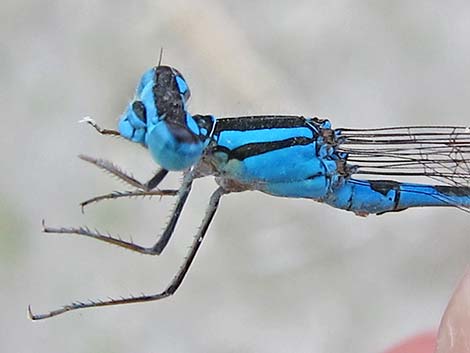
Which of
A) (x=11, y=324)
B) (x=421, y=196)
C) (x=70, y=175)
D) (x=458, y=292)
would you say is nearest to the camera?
(x=458, y=292)

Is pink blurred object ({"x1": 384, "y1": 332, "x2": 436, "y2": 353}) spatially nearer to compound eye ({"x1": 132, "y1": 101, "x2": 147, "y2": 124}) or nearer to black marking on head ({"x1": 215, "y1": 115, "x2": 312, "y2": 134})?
black marking on head ({"x1": 215, "y1": 115, "x2": 312, "y2": 134})

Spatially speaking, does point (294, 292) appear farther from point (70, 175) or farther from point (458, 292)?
point (458, 292)

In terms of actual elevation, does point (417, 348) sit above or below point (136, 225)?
below

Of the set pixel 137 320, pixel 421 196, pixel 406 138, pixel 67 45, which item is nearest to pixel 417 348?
pixel 421 196

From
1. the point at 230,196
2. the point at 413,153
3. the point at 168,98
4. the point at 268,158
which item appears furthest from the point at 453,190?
the point at 230,196

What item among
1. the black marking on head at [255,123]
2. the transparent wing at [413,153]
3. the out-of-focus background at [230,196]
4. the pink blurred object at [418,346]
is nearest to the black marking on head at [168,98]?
the black marking on head at [255,123]

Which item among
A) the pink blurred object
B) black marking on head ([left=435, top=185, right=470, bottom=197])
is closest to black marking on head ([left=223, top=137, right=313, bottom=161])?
black marking on head ([left=435, top=185, right=470, bottom=197])

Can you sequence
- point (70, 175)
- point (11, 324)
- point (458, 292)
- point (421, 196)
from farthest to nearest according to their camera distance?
point (70, 175)
point (11, 324)
point (421, 196)
point (458, 292)
